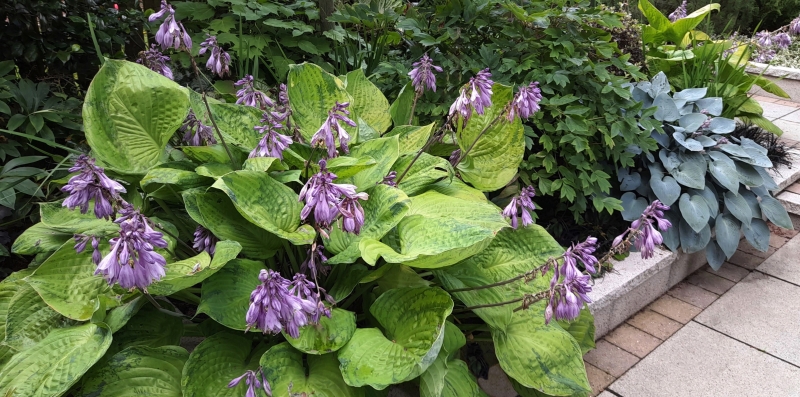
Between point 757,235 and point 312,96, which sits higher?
point 312,96

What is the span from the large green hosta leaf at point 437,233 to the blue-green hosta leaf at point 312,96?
0.48 meters

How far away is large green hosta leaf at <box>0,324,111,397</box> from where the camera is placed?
1.38 metres

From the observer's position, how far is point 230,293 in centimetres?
160

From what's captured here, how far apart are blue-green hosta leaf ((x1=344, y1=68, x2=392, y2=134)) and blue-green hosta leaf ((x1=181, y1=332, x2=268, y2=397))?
42.3 inches

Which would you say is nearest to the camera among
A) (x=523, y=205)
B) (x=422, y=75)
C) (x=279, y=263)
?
(x=523, y=205)

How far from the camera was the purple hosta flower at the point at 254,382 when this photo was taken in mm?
1345

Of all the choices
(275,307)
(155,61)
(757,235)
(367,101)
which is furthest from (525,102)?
(757,235)

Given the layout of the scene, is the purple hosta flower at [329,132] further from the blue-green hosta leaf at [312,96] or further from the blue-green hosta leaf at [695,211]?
the blue-green hosta leaf at [695,211]

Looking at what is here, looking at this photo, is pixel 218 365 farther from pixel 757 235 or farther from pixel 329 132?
pixel 757 235

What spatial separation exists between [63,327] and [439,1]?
2123mm

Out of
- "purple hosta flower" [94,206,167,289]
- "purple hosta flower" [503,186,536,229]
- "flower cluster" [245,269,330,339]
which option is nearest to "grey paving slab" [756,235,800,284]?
"purple hosta flower" [503,186,536,229]

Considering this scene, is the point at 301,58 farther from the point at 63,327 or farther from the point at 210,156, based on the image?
the point at 63,327

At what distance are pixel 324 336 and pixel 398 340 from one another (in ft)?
0.69

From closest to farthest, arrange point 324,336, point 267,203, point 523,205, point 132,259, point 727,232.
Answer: point 132,259, point 324,336, point 267,203, point 523,205, point 727,232
